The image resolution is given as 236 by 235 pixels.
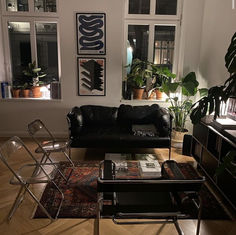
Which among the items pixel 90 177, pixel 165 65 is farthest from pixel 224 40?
pixel 90 177

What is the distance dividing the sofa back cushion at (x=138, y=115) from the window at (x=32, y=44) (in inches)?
59.4

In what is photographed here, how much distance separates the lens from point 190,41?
4.74m

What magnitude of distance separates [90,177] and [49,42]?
3.00m

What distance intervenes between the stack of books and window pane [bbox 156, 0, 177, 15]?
3.17 m

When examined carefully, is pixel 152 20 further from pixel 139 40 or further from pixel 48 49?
pixel 48 49

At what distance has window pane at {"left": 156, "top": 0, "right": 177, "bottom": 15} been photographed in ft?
15.7

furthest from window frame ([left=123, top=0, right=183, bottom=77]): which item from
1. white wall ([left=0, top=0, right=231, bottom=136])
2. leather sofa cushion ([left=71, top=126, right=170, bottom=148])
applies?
leather sofa cushion ([left=71, top=126, right=170, bottom=148])

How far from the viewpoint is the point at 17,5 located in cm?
473

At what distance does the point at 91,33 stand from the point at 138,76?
1.22 meters

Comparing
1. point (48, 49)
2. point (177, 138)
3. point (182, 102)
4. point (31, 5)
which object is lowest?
point (177, 138)

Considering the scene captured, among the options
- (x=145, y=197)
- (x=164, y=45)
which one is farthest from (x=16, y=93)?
(x=145, y=197)

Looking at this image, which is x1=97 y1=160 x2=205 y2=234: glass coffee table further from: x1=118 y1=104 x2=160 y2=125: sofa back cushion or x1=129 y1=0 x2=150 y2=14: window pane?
x1=129 y1=0 x2=150 y2=14: window pane

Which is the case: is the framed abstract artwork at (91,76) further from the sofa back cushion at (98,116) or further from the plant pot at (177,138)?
the plant pot at (177,138)

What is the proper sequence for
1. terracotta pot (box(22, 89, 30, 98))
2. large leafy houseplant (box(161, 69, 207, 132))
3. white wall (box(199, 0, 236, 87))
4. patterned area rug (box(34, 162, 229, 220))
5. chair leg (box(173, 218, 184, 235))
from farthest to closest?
terracotta pot (box(22, 89, 30, 98))
large leafy houseplant (box(161, 69, 207, 132))
white wall (box(199, 0, 236, 87))
patterned area rug (box(34, 162, 229, 220))
chair leg (box(173, 218, 184, 235))
